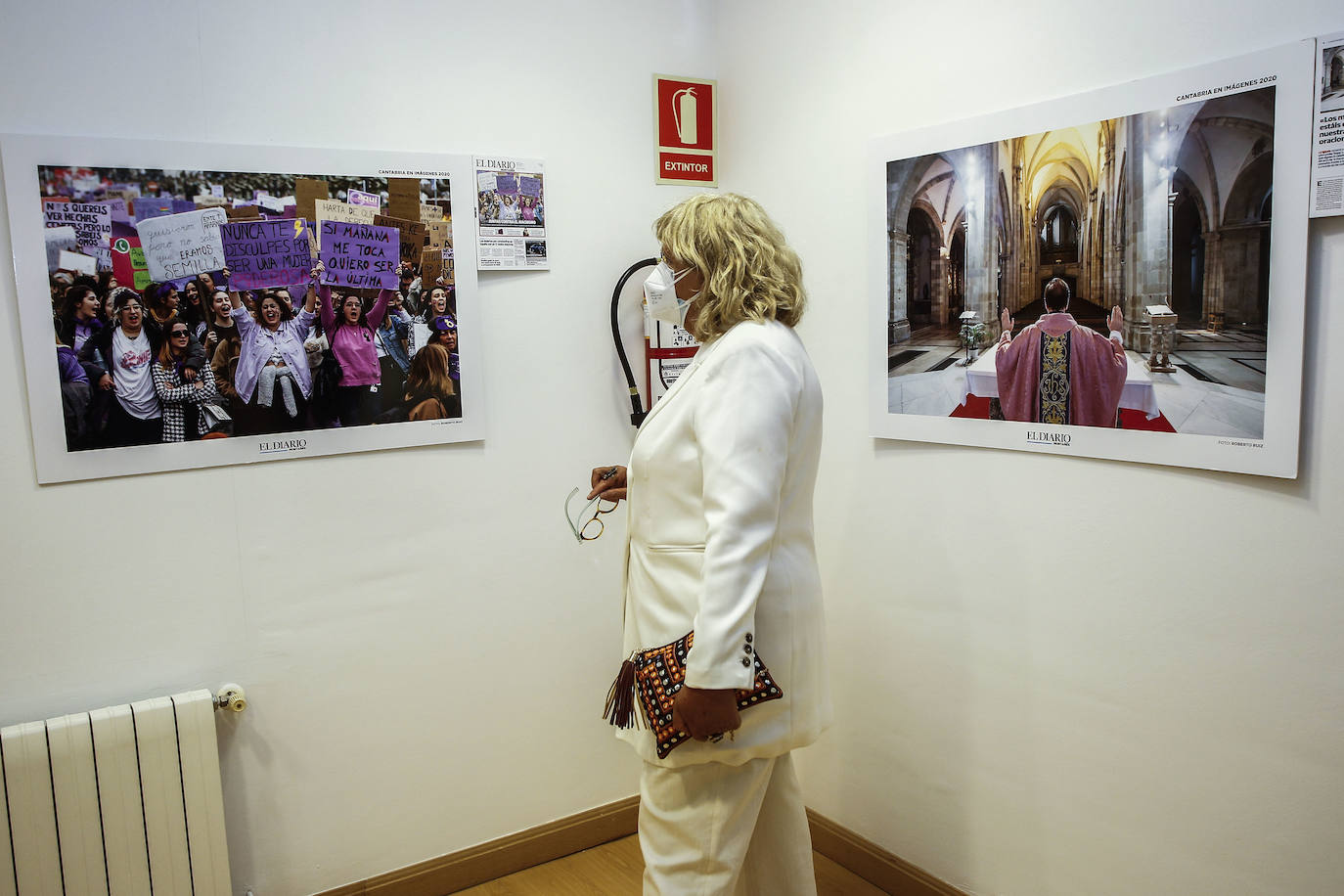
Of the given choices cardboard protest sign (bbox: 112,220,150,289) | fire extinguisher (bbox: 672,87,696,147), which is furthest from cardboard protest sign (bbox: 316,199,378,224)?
fire extinguisher (bbox: 672,87,696,147)

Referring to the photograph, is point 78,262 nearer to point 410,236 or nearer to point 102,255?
point 102,255

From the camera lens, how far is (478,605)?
236 cm

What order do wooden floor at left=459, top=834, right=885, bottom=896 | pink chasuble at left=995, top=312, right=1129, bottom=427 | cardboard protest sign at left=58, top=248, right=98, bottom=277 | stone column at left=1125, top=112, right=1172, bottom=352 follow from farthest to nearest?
wooden floor at left=459, top=834, right=885, bottom=896 < cardboard protest sign at left=58, top=248, right=98, bottom=277 < pink chasuble at left=995, top=312, right=1129, bottom=427 < stone column at left=1125, top=112, right=1172, bottom=352

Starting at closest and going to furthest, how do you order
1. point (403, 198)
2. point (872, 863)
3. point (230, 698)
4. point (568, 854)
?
1. point (230, 698)
2. point (403, 198)
3. point (872, 863)
4. point (568, 854)

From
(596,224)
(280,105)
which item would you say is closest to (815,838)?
(596,224)

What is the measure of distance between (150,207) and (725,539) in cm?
147

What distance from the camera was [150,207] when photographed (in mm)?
1876

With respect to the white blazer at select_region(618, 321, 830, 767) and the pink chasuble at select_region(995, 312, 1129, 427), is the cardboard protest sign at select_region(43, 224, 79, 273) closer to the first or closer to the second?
→ the white blazer at select_region(618, 321, 830, 767)

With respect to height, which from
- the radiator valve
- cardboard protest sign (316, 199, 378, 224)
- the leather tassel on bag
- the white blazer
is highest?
cardboard protest sign (316, 199, 378, 224)

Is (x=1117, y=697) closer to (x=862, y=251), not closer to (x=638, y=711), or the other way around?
(x=638, y=711)

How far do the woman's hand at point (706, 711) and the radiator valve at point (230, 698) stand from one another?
3.84ft

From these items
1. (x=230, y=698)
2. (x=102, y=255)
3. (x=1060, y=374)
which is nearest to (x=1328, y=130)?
(x=1060, y=374)

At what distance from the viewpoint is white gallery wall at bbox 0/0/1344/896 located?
158 cm

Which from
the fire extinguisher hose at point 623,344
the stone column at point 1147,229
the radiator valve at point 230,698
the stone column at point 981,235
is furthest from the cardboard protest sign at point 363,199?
the stone column at point 1147,229
